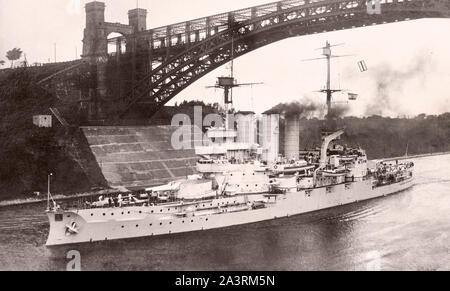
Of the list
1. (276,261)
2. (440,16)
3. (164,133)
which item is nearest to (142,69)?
(164,133)

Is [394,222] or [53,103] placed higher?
[53,103]

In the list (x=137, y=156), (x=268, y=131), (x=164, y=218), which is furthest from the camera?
(x=137, y=156)

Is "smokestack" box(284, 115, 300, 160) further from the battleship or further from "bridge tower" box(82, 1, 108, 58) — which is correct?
"bridge tower" box(82, 1, 108, 58)

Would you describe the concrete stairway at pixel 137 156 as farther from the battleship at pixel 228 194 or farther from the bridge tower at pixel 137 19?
the bridge tower at pixel 137 19

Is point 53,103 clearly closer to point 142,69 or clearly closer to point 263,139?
point 142,69

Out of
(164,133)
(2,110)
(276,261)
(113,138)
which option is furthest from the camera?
(164,133)

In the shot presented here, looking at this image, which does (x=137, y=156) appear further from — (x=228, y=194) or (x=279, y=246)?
(x=279, y=246)

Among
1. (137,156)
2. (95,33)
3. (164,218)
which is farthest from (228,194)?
(95,33)
